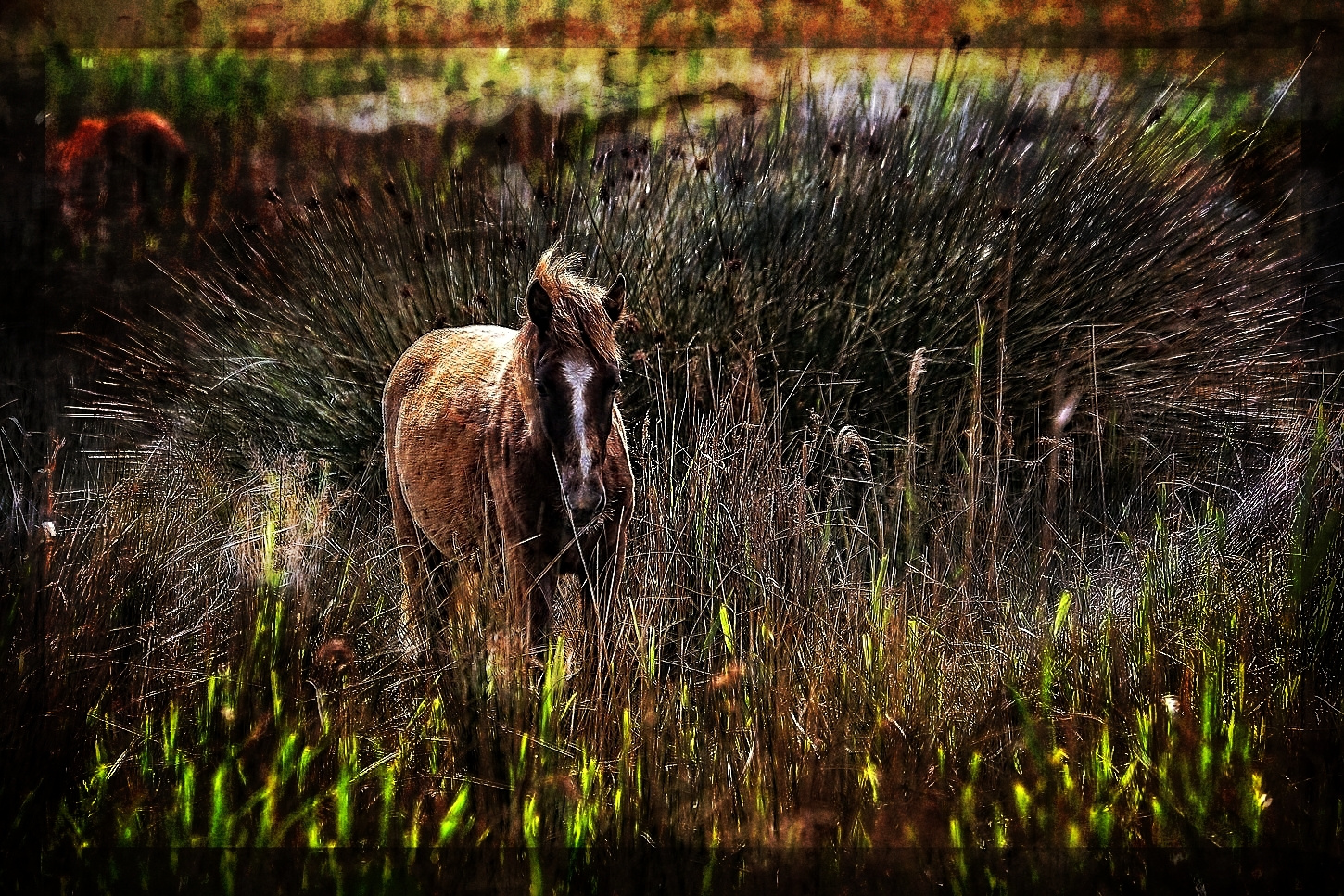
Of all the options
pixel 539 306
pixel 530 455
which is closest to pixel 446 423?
pixel 530 455

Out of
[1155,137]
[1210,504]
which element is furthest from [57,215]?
[1155,137]

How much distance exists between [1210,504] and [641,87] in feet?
6.51

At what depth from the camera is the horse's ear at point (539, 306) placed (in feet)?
7.98

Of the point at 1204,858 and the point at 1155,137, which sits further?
the point at 1155,137

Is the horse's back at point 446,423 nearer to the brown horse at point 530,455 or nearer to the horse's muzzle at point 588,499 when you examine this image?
the brown horse at point 530,455

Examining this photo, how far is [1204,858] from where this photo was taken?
6.99 ft

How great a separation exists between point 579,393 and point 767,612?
648 mm

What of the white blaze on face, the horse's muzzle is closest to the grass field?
the horse's muzzle

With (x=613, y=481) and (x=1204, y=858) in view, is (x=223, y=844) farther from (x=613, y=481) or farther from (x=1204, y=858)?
(x=1204, y=858)

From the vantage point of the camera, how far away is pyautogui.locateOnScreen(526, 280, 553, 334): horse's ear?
2.43 m

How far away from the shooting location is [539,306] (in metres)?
2.45

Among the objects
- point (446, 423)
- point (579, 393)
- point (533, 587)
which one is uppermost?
point (579, 393)

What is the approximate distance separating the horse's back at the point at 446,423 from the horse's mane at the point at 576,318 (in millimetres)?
398

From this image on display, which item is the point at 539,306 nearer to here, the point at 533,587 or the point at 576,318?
the point at 576,318
